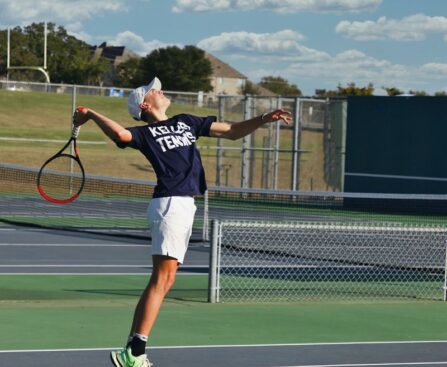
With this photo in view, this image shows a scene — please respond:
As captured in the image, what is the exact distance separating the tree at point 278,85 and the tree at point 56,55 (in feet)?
70.3

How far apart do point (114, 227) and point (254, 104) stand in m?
11.9

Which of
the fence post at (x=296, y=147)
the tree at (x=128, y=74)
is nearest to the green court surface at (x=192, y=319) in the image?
the fence post at (x=296, y=147)

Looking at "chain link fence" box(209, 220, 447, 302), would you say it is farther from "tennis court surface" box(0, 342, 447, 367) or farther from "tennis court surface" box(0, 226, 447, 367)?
"tennis court surface" box(0, 342, 447, 367)

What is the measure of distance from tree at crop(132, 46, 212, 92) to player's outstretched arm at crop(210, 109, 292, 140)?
73.8m

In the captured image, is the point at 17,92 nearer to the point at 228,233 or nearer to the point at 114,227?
the point at 114,227

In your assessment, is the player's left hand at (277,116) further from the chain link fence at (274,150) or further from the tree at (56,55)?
the tree at (56,55)

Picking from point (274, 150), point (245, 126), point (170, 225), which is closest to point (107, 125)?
point (170, 225)

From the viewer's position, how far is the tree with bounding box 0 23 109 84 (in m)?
83.8

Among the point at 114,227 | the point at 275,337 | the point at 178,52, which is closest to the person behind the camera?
the point at 275,337

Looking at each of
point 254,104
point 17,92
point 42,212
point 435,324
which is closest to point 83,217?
point 42,212

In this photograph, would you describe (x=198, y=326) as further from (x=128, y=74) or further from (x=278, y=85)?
(x=278, y=85)

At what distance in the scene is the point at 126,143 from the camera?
7.67m

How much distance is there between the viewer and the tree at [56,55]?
83.8 m

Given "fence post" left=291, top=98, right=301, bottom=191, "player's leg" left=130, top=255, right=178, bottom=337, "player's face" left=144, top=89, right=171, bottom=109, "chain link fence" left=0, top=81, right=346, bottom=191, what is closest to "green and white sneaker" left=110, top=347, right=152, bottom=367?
"player's leg" left=130, top=255, right=178, bottom=337
